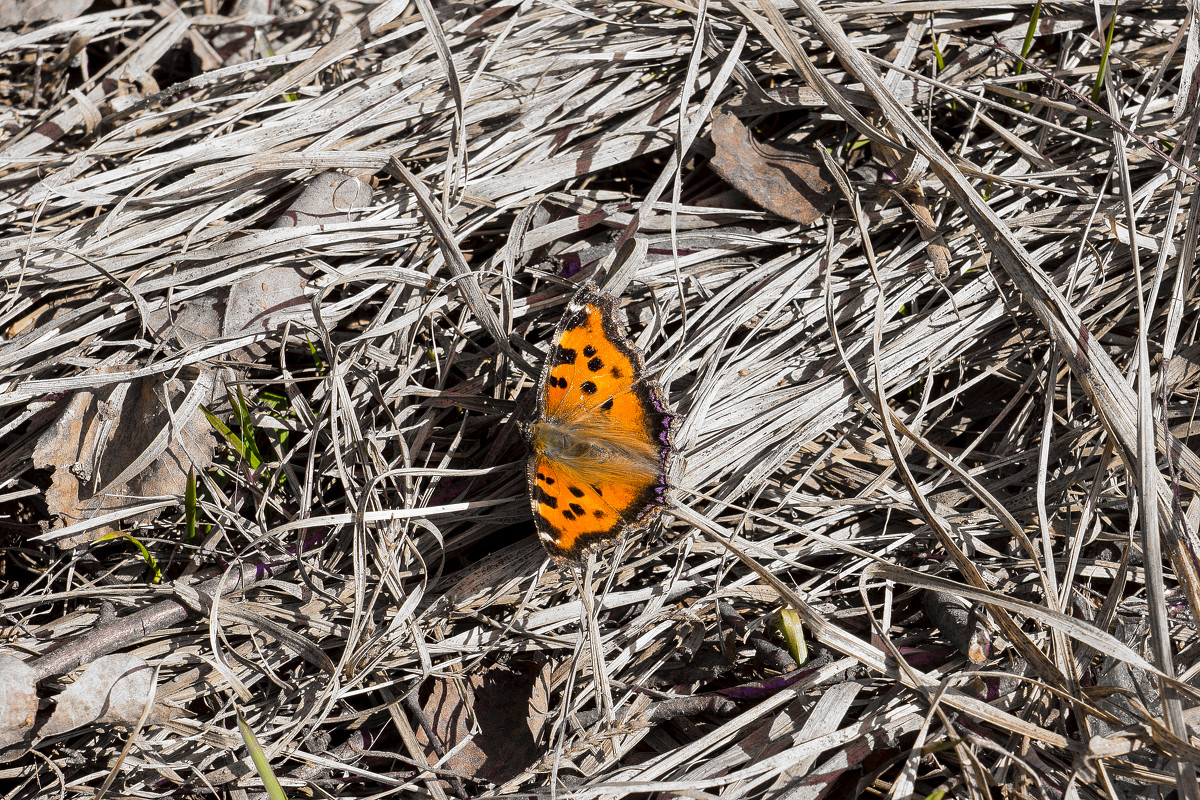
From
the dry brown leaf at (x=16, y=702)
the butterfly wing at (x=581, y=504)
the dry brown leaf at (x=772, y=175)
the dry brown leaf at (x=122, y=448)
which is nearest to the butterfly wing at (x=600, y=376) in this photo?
the butterfly wing at (x=581, y=504)

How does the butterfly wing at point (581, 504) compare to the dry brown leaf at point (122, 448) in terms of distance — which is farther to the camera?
the dry brown leaf at point (122, 448)

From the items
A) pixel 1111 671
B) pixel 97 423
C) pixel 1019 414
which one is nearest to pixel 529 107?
pixel 97 423

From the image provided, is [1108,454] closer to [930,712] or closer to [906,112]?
[930,712]

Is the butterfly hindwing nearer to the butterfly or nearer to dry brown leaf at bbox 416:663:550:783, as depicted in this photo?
the butterfly

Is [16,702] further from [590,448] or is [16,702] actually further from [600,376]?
[600,376]

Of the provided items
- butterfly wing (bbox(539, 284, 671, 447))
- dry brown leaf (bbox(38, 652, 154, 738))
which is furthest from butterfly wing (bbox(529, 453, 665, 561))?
dry brown leaf (bbox(38, 652, 154, 738))

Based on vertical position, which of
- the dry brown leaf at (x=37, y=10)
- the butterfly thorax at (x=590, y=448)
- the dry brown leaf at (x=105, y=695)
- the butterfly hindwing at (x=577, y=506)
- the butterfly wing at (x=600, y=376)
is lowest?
the dry brown leaf at (x=105, y=695)

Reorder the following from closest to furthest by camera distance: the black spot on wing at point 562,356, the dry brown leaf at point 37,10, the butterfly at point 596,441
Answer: the butterfly at point 596,441, the black spot on wing at point 562,356, the dry brown leaf at point 37,10

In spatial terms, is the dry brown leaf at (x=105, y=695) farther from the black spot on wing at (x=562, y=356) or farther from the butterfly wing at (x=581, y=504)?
the black spot on wing at (x=562, y=356)
